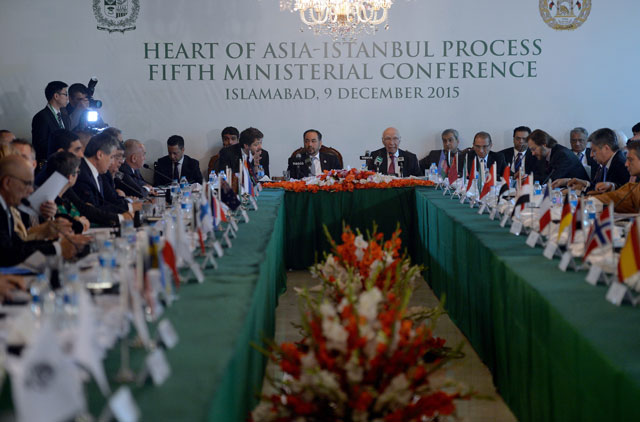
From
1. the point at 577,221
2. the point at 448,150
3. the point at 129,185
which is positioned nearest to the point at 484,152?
the point at 448,150

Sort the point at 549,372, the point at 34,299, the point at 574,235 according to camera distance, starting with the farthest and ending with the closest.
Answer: the point at 574,235, the point at 549,372, the point at 34,299

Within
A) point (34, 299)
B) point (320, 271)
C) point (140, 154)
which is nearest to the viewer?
point (34, 299)

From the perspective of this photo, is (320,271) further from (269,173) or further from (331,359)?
(269,173)

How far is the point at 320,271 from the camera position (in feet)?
13.5

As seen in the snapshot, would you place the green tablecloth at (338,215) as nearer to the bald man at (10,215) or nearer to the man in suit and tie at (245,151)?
the man in suit and tie at (245,151)

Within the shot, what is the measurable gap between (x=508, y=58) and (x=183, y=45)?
149 inches

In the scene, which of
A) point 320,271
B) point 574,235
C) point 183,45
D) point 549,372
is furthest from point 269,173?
point 549,372

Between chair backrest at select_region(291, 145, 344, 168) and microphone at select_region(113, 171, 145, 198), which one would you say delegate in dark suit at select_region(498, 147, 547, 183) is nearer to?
chair backrest at select_region(291, 145, 344, 168)

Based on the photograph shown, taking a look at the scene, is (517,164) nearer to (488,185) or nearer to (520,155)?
(520,155)

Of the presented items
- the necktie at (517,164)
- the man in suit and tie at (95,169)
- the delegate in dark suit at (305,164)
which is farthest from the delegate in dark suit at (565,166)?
the man in suit and tie at (95,169)

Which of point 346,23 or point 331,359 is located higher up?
point 346,23

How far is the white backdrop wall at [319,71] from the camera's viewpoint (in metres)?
8.84

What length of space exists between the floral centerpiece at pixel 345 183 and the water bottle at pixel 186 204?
151cm

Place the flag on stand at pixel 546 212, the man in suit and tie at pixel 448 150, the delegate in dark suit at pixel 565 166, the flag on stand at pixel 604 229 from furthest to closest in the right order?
the man in suit and tie at pixel 448 150, the delegate in dark suit at pixel 565 166, the flag on stand at pixel 546 212, the flag on stand at pixel 604 229
